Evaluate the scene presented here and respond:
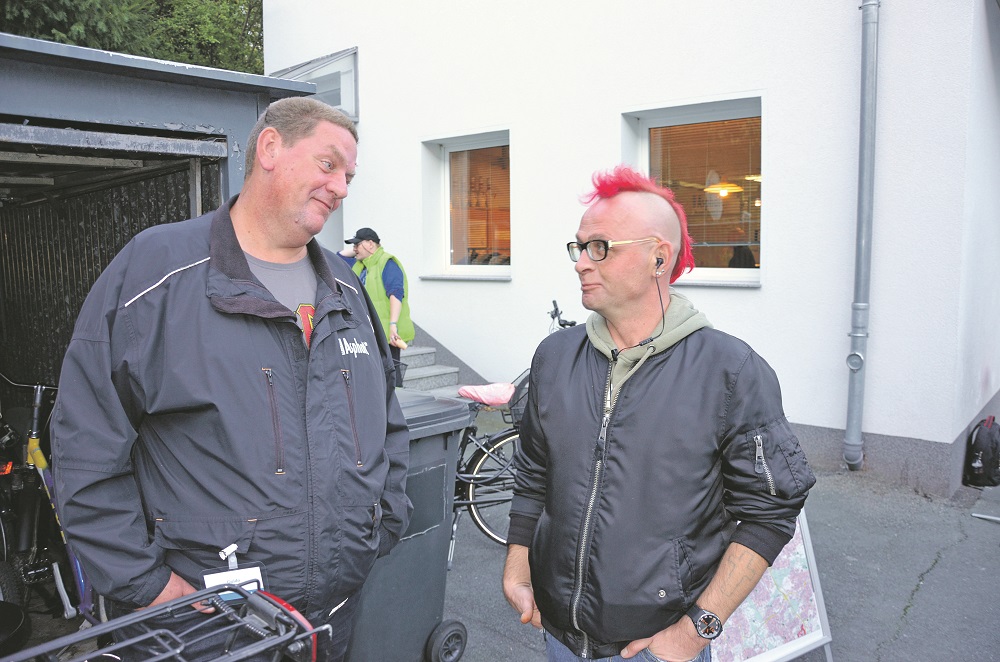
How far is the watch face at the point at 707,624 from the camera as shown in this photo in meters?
1.70

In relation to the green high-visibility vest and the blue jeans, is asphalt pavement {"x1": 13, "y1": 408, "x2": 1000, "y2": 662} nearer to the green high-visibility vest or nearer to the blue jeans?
the blue jeans

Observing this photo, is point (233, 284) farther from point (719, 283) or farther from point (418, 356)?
point (418, 356)

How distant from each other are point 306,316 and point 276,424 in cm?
34

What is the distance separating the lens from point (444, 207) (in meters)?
9.20

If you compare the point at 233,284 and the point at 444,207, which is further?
the point at 444,207

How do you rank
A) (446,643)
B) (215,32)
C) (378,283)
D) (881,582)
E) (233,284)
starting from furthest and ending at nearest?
(215,32) < (378,283) < (881,582) < (446,643) < (233,284)

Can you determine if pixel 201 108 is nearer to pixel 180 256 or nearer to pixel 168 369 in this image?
pixel 180 256

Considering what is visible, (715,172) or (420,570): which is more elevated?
(715,172)

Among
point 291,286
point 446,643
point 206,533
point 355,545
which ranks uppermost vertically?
point 291,286

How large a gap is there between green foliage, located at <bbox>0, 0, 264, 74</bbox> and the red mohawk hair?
1025 centimetres

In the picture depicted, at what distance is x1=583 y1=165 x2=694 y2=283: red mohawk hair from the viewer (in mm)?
1873

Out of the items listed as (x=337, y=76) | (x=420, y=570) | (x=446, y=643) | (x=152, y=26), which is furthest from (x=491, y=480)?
(x=152, y=26)

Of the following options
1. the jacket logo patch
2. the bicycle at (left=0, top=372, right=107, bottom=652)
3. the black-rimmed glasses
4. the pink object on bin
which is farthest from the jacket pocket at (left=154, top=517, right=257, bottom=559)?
the pink object on bin

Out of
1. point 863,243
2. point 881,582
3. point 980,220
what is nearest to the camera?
point 881,582
